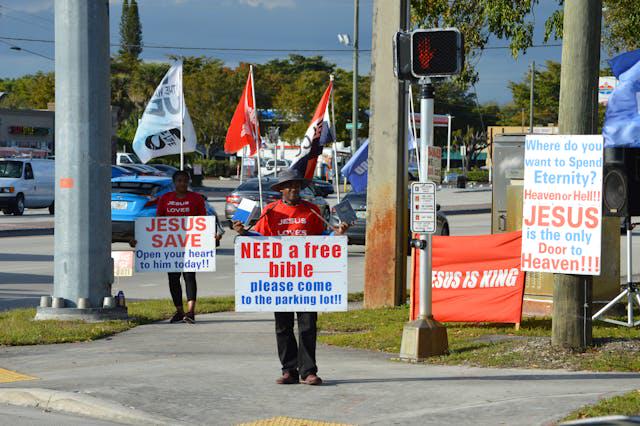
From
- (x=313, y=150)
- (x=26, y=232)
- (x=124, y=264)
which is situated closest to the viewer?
(x=124, y=264)

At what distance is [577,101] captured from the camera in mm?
10531

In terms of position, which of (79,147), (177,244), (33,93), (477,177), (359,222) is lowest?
(359,222)

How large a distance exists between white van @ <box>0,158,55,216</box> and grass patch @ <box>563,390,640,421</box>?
32961 millimetres

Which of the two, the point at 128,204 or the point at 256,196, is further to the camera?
the point at 256,196

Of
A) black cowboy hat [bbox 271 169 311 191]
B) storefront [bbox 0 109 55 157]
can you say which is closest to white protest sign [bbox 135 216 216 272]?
black cowboy hat [bbox 271 169 311 191]

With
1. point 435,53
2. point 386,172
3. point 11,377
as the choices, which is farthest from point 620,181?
point 11,377

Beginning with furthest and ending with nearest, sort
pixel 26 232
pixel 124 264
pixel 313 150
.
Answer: pixel 26 232
pixel 313 150
pixel 124 264

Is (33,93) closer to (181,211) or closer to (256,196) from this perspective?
→ (256,196)

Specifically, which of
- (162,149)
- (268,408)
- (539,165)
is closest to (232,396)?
(268,408)

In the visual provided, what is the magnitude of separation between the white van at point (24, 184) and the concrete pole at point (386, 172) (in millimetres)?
25648

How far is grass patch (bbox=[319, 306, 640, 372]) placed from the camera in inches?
410

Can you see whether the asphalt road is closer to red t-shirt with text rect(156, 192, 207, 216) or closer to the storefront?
red t-shirt with text rect(156, 192, 207, 216)

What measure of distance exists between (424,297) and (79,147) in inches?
197

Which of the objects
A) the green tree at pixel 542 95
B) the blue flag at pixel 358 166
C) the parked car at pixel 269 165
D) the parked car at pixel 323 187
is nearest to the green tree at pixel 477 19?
the blue flag at pixel 358 166
